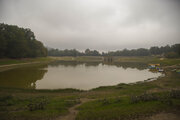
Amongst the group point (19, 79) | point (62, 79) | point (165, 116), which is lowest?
point (62, 79)

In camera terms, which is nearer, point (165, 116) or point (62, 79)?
point (165, 116)

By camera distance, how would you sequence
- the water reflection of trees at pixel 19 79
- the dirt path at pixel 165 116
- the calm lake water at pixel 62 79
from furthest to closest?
the calm lake water at pixel 62 79
the water reflection of trees at pixel 19 79
the dirt path at pixel 165 116

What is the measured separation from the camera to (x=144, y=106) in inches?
359

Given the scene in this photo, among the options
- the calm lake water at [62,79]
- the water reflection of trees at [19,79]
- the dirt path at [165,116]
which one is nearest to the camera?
the dirt path at [165,116]

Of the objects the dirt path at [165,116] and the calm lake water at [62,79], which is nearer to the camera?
the dirt path at [165,116]

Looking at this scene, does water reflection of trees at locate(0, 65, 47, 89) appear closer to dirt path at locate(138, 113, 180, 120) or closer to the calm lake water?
the calm lake water

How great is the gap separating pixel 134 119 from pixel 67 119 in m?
5.31

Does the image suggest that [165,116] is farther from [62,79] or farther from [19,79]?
[19,79]

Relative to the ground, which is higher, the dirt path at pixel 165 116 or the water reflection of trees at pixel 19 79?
the dirt path at pixel 165 116

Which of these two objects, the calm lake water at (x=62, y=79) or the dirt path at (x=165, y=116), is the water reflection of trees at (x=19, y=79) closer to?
the calm lake water at (x=62, y=79)

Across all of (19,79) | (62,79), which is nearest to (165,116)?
(62,79)

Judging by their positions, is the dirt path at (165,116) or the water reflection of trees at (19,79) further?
the water reflection of trees at (19,79)

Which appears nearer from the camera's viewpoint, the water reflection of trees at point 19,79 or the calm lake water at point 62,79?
the water reflection of trees at point 19,79

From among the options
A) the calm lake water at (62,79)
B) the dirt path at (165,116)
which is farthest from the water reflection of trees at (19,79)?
the dirt path at (165,116)
